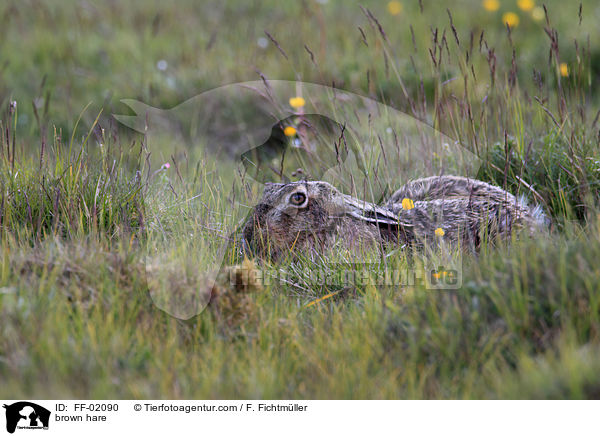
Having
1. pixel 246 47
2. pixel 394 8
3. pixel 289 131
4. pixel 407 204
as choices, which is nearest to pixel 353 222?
pixel 407 204

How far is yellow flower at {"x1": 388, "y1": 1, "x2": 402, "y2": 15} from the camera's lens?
8.70 meters

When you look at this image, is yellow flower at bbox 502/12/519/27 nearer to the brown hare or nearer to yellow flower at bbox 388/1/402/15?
yellow flower at bbox 388/1/402/15

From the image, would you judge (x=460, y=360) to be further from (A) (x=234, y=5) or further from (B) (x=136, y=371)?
(A) (x=234, y=5)

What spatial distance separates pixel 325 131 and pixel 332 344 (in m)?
2.57

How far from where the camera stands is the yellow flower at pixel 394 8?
870 cm

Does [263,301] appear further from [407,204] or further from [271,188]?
[407,204]

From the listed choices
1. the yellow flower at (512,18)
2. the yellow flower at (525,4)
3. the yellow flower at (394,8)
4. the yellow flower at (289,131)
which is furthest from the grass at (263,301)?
the yellow flower at (394,8)
